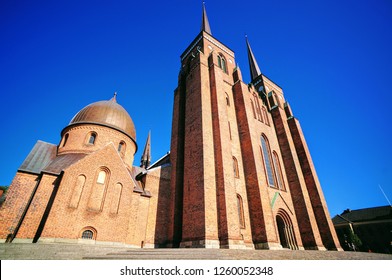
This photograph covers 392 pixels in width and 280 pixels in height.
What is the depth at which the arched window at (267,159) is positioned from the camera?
1712 cm

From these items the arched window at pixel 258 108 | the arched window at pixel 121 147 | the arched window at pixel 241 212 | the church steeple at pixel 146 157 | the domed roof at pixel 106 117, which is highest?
the church steeple at pixel 146 157

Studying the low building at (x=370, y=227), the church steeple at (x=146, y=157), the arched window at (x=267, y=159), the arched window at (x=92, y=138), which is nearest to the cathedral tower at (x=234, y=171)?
the arched window at (x=267, y=159)

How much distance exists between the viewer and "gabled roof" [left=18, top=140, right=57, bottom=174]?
13.7 metres

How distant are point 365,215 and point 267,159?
108ft

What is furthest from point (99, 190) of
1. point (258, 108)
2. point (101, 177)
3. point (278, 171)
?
point (258, 108)

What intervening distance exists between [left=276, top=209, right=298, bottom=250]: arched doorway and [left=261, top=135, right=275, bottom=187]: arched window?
2.49 meters

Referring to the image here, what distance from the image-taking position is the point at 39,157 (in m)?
15.3

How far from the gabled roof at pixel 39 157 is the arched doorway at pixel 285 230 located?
18.5 m

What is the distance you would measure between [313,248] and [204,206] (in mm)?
10151

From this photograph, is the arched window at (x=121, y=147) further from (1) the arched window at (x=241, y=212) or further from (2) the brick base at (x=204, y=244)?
(1) the arched window at (x=241, y=212)

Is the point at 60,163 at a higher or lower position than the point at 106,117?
lower

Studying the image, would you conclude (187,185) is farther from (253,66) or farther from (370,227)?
(370,227)

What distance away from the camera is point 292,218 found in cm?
1579

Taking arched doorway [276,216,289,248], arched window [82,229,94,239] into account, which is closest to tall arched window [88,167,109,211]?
arched window [82,229,94,239]
